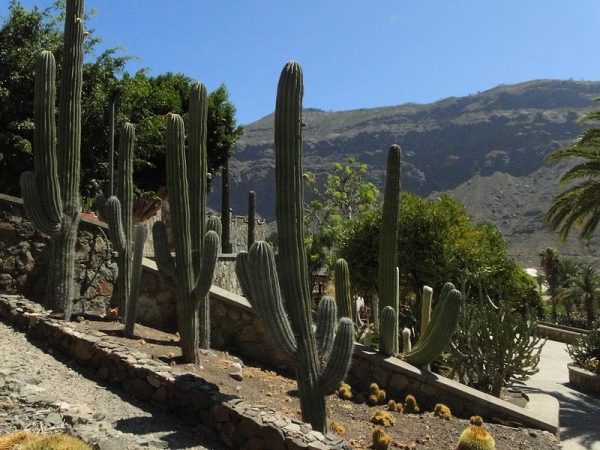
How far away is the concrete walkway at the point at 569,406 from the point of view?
8.91m

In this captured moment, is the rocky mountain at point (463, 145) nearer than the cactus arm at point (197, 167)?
No

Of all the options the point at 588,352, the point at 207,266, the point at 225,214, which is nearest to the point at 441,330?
the point at 207,266

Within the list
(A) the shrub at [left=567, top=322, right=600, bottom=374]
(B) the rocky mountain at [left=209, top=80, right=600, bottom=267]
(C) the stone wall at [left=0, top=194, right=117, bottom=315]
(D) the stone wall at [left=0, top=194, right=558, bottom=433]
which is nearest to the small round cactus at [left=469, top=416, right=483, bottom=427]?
(D) the stone wall at [left=0, top=194, right=558, bottom=433]

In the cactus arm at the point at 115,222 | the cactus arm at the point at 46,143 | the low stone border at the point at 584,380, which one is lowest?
the low stone border at the point at 584,380

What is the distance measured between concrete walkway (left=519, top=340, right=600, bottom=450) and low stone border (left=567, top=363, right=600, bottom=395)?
0.23 meters

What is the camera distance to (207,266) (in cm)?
759

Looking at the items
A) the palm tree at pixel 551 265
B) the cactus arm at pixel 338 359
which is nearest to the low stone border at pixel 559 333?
the palm tree at pixel 551 265

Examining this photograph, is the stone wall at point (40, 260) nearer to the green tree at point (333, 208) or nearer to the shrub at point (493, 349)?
the shrub at point (493, 349)

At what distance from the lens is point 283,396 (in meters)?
7.59

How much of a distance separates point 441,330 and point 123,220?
16.0ft

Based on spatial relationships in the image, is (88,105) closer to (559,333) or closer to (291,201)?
(291,201)

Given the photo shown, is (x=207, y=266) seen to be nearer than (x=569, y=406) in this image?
Yes

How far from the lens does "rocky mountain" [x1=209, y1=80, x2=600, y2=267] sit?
98.3 metres

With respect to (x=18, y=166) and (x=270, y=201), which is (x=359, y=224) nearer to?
(x=18, y=166)
